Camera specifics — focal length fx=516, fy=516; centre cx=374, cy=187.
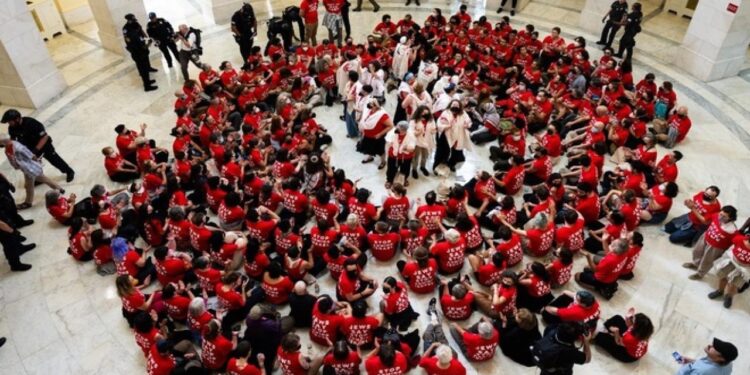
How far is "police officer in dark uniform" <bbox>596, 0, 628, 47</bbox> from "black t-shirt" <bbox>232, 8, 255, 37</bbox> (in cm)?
904

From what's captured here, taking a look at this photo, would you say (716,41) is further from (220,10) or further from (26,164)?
(26,164)

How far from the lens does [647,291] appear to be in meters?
7.27

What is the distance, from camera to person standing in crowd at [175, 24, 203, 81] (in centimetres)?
1187

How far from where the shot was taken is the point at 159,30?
12.0 meters

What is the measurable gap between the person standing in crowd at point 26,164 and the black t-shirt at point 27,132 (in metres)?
0.27

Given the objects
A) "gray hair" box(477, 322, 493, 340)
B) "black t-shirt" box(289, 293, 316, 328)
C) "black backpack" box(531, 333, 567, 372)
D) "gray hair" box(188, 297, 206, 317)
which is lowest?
"black t-shirt" box(289, 293, 316, 328)

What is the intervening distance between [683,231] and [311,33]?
9.74m

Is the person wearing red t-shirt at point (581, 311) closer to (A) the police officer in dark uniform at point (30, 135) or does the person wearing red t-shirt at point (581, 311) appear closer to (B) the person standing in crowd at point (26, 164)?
(B) the person standing in crowd at point (26, 164)

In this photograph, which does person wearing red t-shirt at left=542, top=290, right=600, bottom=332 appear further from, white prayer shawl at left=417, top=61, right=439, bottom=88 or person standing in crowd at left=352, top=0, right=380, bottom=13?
person standing in crowd at left=352, top=0, right=380, bottom=13

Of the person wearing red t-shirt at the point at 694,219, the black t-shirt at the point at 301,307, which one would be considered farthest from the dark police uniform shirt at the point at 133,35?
the person wearing red t-shirt at the point at 694,219

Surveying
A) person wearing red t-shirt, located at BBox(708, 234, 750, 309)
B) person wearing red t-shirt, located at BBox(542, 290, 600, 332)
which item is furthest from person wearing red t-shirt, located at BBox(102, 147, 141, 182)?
person wearing red t-shirt, located at BBox(708, 234, 750, 309)

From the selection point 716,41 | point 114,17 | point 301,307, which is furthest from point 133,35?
point 716,41

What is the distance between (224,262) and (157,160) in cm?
325

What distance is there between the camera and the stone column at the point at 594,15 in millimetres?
14180
